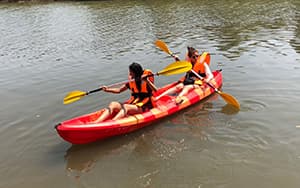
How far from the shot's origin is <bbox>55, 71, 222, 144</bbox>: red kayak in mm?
6047

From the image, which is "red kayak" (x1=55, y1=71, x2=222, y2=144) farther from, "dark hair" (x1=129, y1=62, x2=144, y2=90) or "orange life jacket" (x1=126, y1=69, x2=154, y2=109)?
"dark hair" (x1=129, y1=62, x2=144, y2=90)

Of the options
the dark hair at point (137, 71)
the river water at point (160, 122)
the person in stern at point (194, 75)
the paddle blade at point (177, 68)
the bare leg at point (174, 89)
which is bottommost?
the river water at point (160, 122)

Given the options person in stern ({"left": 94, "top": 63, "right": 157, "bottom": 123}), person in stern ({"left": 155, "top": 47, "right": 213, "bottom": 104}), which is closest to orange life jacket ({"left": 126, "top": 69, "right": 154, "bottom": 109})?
person in stern ({"left": 94, "top": 63, "right": 157, "bottom": 123})

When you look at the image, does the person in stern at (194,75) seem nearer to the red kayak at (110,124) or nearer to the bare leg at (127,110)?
the red kayak at (110,124)

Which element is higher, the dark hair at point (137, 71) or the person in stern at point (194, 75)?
the dark hair at point (137, 71)

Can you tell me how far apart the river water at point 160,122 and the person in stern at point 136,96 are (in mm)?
448

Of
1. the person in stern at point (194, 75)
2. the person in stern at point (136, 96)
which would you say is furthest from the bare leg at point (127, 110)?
the person in stern at point (194, 75)

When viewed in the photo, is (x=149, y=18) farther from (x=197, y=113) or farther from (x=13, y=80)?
(x=197, y=113)

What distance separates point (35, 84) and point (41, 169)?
5033mm

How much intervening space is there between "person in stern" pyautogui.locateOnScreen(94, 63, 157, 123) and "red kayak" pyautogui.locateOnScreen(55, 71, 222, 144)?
14cm

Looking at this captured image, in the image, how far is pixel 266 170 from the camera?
5484 mm

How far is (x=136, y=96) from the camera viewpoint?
719 centimetres

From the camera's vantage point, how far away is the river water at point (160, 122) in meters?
5.59

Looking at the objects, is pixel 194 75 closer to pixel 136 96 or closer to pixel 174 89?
pixel 174 89
